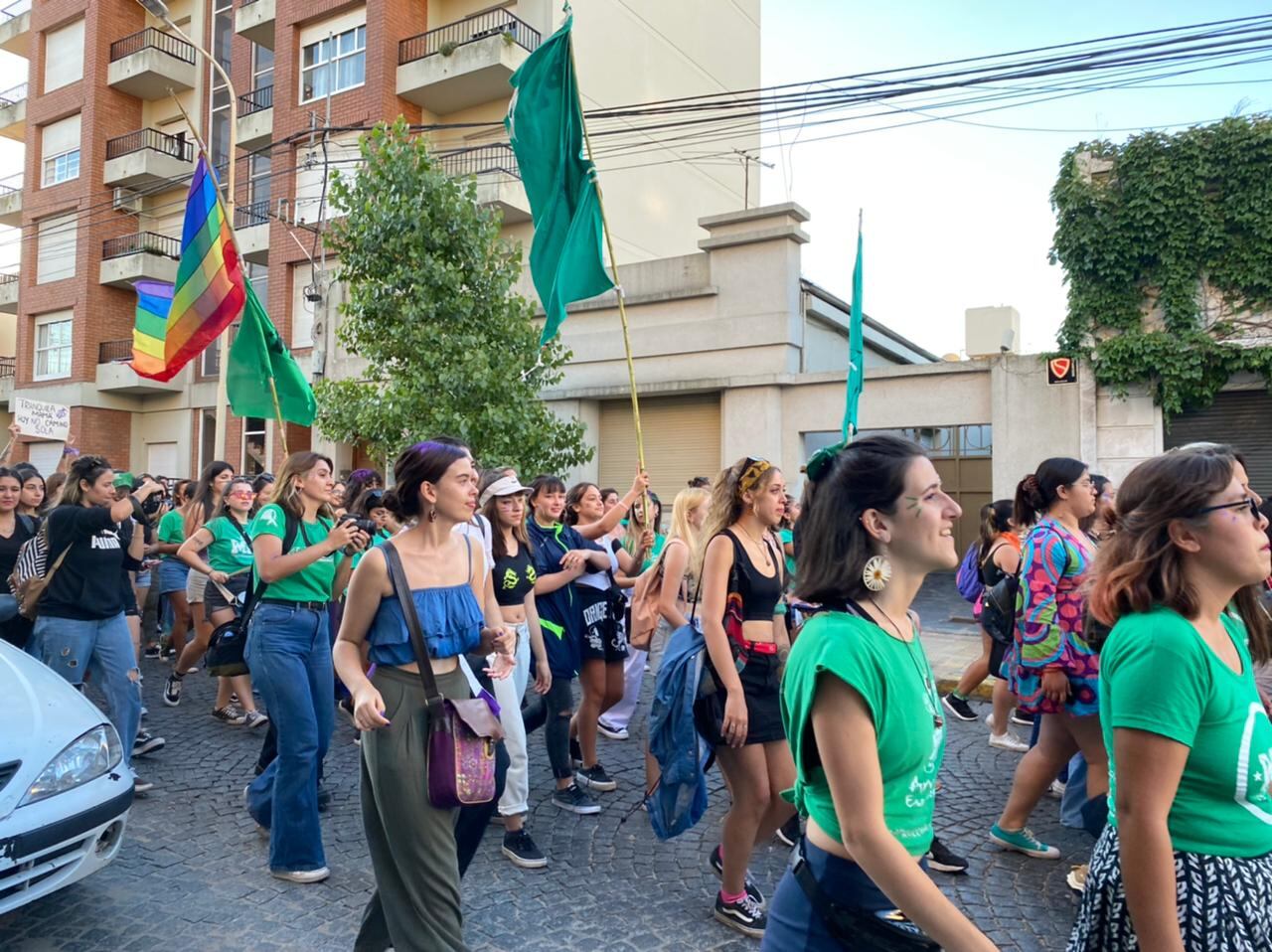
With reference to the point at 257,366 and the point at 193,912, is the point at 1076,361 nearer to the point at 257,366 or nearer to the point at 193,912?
the point at 257,366

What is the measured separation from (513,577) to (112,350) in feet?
85.0

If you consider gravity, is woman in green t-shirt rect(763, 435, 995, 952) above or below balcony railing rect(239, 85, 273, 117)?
below

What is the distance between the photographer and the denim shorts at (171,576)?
8.73m

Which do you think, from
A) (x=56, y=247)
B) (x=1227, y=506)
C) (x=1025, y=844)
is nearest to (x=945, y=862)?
(x=1025, y=844)

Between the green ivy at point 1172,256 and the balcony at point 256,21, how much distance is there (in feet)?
64.5

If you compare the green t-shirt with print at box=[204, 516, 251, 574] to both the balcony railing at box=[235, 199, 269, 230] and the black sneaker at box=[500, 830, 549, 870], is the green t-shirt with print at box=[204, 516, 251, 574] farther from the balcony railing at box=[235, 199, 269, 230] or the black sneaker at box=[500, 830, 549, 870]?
the balcony railing at box=[235, 199, 269, 230]

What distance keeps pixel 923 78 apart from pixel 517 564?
8932 millimetres

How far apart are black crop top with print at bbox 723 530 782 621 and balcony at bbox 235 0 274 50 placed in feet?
80.6

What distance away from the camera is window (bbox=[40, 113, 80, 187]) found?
27.3m

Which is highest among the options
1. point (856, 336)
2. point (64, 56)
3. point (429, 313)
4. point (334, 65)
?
point (64, 56)

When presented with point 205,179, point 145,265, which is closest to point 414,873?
point 205,179

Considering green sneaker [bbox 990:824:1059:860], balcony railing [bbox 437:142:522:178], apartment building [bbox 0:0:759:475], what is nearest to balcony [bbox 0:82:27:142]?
apartment building [bbox 0:0:759:475]

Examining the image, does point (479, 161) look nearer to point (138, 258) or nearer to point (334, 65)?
point (334, 65)

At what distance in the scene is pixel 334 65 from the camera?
2206cm
